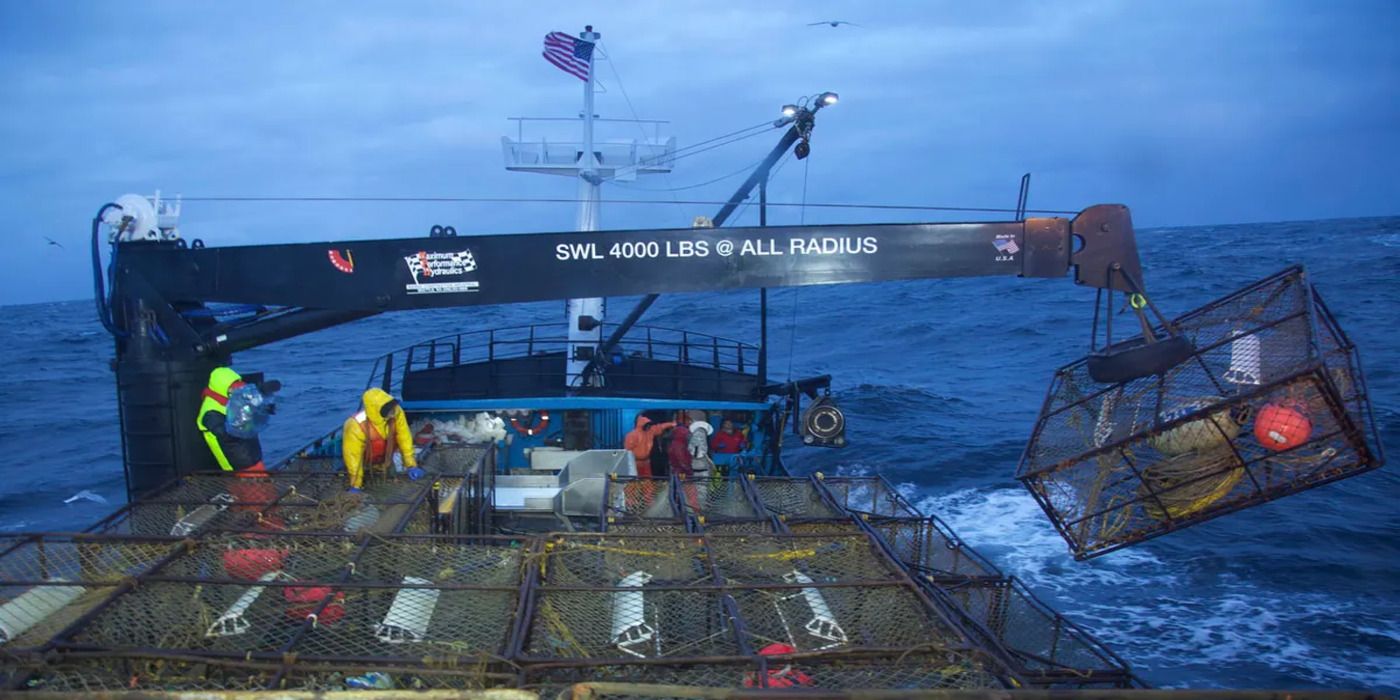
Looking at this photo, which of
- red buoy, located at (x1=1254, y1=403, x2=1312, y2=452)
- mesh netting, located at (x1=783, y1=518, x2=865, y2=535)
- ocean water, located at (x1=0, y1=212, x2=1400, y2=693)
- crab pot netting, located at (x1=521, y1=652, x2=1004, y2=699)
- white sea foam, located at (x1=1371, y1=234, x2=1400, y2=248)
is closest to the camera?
crab pot netting, located at (x1=521, y1=652, x2=1004, y2=699)

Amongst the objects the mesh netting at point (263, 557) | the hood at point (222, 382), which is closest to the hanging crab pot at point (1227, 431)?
the mesh netting at point (263, 557)

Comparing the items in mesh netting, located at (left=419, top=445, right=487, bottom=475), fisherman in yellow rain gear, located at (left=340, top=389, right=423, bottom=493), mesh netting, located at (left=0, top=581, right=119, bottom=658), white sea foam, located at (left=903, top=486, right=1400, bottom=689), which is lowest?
white sea foam, located at (left=903, top=486, right=1400, bottom=689)

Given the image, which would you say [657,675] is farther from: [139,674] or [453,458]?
[453,458]

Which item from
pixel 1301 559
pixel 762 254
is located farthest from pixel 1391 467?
pixel 762 254

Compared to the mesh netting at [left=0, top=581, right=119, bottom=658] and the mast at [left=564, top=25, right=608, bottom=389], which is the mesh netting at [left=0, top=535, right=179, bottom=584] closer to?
the mesh netting at [left=0, top=581, right=119, bottom=658]

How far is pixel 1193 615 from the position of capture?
453 inches

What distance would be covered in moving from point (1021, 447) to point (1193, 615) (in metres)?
8.05

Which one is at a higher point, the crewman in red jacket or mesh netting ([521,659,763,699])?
mesh netting ([521,659,763,699])

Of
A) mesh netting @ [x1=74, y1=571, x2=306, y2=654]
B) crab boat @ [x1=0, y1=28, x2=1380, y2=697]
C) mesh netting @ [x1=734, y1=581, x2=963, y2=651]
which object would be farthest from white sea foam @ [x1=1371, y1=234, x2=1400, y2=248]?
mesh netting @ [x1=74, y1=571, x2=306, y2=654]

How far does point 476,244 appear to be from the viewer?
7.70 metres

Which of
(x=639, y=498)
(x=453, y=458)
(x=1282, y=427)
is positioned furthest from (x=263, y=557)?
(x=1282, y=427)

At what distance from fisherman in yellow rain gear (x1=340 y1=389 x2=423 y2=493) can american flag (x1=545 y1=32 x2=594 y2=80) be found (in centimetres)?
963

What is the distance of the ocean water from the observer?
11.0m

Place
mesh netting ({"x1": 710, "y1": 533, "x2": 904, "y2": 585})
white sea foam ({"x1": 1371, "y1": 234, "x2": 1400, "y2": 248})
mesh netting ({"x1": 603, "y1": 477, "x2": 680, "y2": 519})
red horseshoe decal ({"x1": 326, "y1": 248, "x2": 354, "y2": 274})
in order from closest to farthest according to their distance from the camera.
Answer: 1. mesh netting ({"x1": 710, "y1": 533, "x2": 904, "y2": 585})
2. mesh netting ({"x1": 603, "y1": 477, "x2": 680, "y2": 519})
3. red horseshoe decal ({"x1": 326, "y1": 248, "x2": 354, "y2": 274})
4. white sea foam ({"x1": 1371, "y1": 234, "x2": 1400, "y2": 248})
